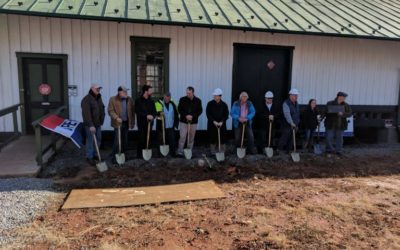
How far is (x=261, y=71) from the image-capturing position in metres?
9.41

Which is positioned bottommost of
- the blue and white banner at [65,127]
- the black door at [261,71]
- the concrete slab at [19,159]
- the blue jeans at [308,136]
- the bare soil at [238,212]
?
the bare soil at [238,212]

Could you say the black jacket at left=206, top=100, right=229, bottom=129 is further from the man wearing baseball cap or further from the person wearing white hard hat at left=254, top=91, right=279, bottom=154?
the man wearing baseball cap

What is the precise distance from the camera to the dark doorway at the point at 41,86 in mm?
8156

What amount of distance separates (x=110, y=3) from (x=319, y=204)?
19.9 feet

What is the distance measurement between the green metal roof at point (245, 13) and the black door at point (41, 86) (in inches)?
61.3

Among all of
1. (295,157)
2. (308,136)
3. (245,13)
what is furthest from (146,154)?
(245,13)

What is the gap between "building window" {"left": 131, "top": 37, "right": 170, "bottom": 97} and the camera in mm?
8422

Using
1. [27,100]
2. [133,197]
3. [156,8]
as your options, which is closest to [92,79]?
[27,100]

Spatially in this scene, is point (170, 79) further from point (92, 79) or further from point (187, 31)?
point (92, 79)

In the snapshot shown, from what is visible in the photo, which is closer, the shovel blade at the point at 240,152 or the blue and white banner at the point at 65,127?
the blue and white banner at the point at 65,127

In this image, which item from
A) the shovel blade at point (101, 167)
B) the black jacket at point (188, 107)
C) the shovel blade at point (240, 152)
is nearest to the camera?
the shovel blade at point (101, 167)

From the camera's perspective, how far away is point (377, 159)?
8.32m

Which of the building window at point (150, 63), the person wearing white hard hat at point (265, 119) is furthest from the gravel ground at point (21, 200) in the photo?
the person wearing white hard hat at point (265, 119)

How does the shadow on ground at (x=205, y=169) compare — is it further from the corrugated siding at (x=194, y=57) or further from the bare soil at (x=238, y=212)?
the corrugated siding at (x=194, y=57)
